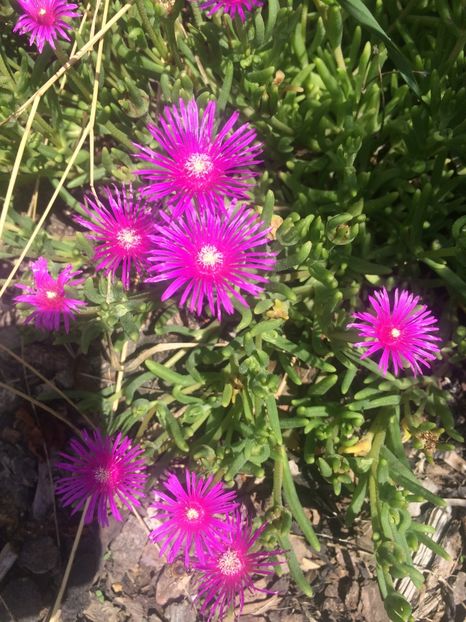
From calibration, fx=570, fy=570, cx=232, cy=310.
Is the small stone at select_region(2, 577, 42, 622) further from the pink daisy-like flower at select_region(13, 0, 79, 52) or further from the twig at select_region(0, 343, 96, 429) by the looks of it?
the pink daisy-like flower at select_region(13, 0, 79, 52)

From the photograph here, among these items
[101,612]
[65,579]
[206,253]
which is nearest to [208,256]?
[206,253]

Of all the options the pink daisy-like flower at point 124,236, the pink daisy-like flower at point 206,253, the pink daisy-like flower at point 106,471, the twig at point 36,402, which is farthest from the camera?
the twig at point 36,402

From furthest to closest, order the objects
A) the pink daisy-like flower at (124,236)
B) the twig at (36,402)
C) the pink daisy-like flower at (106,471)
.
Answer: the twig at (36,402) → the pink daisy-like flower at (106,471) → the pink daisy-like flower at (124,236)

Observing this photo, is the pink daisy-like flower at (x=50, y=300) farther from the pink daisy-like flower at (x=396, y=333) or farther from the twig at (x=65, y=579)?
the pink daisy-like flower at (x=396, y=333)

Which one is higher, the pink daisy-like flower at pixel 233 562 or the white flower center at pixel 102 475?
the white flower center at pixel 102 475

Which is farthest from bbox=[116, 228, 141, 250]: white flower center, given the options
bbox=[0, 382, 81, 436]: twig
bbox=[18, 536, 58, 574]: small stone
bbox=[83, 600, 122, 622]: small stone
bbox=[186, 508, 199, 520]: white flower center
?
bbox=[83, 600, 122, 622]: small stone

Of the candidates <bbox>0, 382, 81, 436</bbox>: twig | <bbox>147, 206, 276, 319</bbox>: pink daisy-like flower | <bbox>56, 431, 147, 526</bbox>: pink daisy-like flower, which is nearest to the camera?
<bbox>147, 206, 276, 319</bbox>: pink daisy-like flower

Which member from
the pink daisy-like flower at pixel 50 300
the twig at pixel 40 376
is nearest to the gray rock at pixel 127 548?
the twig at pixel 40 376
